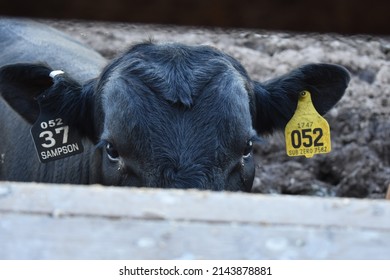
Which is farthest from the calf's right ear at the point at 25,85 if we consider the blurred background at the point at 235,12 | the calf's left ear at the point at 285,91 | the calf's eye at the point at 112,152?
Result: the blurred background at the point at 235,12

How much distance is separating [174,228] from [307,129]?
3.00 m

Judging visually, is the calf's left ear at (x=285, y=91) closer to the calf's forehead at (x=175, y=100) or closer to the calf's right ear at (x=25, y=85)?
the calf's forehead at (x=175, y=100)

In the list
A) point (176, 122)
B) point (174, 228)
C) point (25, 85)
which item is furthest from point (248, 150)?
point (174, 228)

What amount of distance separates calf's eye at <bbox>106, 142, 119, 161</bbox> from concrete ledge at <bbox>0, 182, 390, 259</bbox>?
2.24m

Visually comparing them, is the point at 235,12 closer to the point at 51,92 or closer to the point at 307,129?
the point at 51,92

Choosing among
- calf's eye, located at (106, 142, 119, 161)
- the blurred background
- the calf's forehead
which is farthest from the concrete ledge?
calf's eye, located at (106, 142, 119, 161)

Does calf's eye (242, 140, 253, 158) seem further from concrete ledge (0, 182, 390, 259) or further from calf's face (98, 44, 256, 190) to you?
concrete ledge (0, 182, 390, 259)

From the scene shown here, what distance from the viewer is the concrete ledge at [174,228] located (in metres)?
1.81

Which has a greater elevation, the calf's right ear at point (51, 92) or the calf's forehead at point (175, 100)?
the calf's forehead at point (175, 100)

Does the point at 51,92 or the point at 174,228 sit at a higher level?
the point at 174,228

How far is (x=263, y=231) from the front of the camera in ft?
5.99

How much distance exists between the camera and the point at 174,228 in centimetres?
182

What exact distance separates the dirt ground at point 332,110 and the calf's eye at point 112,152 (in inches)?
84.0

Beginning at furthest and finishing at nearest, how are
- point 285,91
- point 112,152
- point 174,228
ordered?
point 285,91
point 112,152
point 174,228
